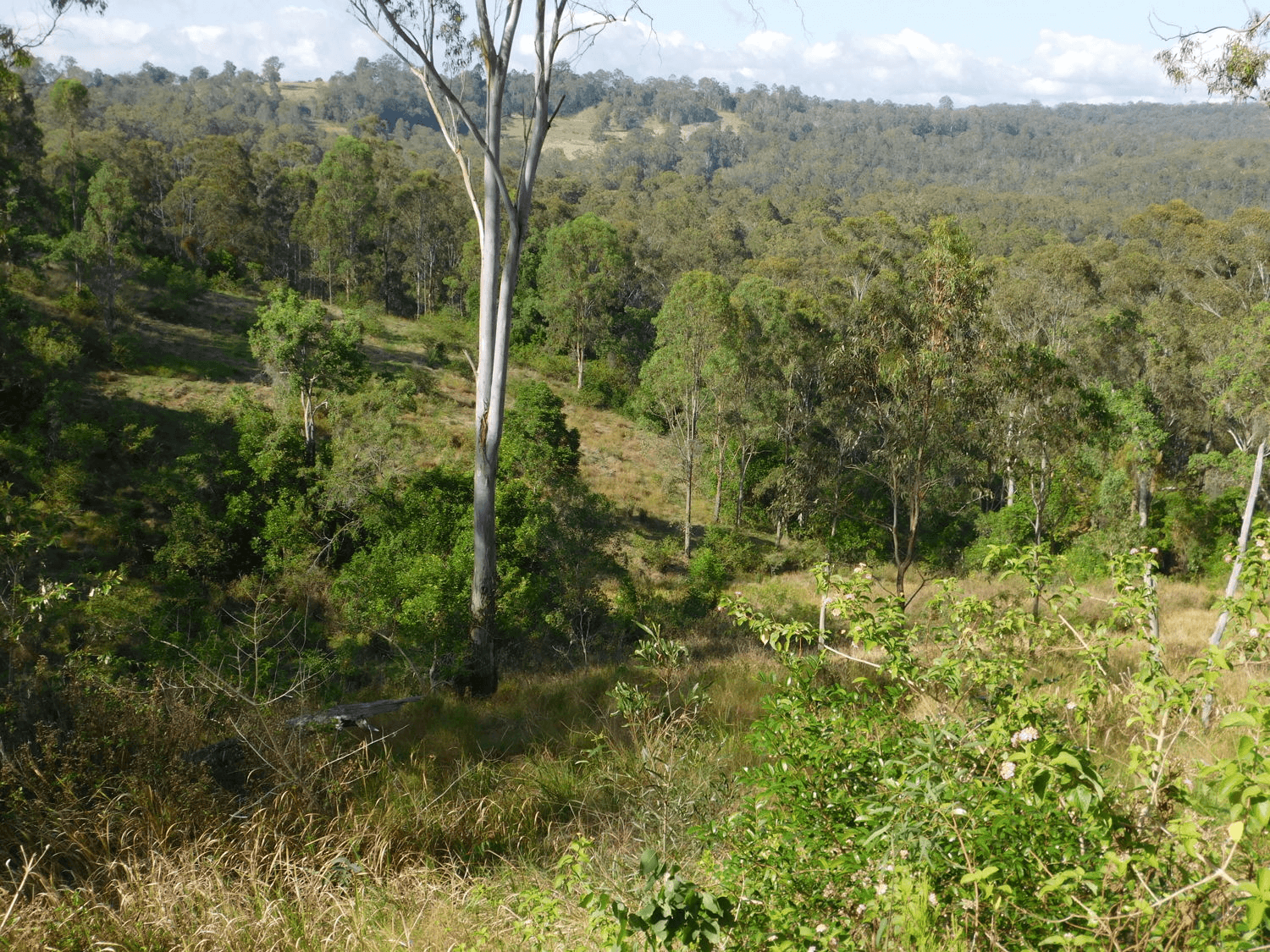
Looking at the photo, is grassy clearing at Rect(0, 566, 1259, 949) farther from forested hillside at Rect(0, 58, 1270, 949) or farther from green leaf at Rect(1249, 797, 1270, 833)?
green leaf at Rect(1249, 797, 1270, 833)

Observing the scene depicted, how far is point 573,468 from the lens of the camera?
2456 centimetres

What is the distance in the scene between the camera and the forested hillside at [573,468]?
3109 millimetres

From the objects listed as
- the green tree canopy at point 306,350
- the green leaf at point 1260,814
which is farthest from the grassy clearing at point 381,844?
the green tree canopy at point 306,350

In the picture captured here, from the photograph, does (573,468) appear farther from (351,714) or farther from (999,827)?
(999,827)

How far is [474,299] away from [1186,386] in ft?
101

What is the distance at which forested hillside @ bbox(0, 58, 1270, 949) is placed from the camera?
3.11 metres

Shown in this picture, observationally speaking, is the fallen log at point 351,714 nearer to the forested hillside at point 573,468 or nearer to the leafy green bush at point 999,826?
the forested hillside at point 573,468

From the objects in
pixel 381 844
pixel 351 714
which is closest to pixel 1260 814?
pixel 381 844

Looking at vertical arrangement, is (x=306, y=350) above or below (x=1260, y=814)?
below

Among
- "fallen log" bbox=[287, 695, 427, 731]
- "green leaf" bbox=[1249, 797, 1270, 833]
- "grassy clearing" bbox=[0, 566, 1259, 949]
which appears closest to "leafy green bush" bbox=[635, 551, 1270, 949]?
"green leaf" bbox=[1249, 797, 1270, 833]

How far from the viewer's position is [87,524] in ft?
61.2

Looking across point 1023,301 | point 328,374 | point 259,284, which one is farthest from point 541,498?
point 259,284

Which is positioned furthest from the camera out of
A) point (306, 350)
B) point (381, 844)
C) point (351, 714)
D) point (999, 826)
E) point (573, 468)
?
point (573, 468)

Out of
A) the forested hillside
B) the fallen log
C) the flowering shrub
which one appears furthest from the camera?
the fallen log
